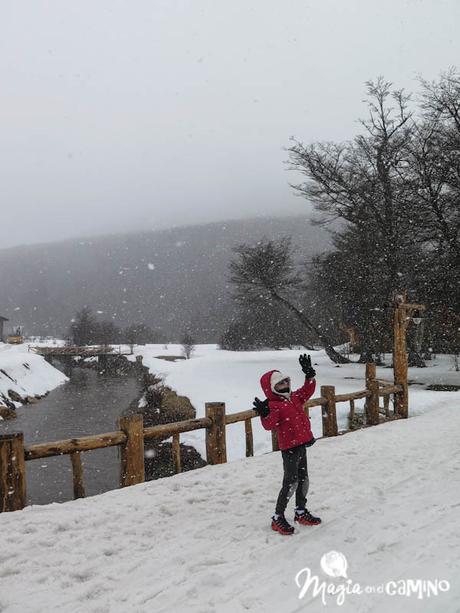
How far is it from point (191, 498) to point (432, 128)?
1873 centimetres

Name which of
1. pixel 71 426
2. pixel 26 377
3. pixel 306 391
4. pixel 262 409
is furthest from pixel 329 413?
pixel 26 377

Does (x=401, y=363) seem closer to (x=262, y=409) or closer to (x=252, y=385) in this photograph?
(x=252, y=385)

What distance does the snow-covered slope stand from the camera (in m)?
3.23

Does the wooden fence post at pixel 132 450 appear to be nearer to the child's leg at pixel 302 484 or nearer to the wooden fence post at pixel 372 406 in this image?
the child's leg at pixel 302 484

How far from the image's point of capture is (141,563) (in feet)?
12.5

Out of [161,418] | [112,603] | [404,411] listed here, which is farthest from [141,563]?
[161,418]

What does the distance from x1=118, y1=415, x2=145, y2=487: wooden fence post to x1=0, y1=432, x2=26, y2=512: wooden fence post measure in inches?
50.8

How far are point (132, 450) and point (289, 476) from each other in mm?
2368

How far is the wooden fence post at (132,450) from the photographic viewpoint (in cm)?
593

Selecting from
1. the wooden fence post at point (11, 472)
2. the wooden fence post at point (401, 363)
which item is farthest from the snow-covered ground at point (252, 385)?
the wooden fence post at point (11, 472)

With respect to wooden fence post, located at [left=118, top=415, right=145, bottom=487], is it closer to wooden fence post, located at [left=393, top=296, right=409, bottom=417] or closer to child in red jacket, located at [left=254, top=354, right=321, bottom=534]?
child in red jacket, located at [left=254, top=354, right=321, bottom=534]

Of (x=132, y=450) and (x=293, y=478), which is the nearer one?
(x=293, y=478)

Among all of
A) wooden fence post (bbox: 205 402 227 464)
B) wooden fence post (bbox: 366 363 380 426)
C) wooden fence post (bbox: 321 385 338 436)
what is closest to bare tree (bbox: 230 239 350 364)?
wooden fence post (bbox: 366 363 380 426)

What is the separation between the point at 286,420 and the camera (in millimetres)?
4531
